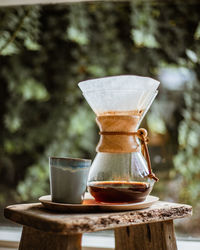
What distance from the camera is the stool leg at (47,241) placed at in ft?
2.14

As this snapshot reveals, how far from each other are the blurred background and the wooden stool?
49 cm

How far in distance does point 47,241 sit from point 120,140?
28 cm

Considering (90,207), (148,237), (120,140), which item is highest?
(120,140)

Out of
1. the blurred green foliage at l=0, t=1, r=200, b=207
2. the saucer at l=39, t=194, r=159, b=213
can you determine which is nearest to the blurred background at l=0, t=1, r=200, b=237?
the blurred green foliage at l=0, t=1, r=200, b=207

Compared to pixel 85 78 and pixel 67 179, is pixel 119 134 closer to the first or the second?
pixel 67 179

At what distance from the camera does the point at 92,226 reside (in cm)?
63

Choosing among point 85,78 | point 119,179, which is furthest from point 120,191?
point 85,78

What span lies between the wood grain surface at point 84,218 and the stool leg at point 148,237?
0.18 feet

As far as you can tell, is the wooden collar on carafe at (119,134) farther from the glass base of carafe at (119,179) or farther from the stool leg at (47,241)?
the stool leg at (47,241)

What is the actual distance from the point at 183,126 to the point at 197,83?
19 cm

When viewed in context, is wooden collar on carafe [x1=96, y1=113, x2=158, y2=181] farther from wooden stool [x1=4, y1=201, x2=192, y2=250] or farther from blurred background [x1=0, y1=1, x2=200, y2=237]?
blurred background [x1=0, y1=1, x2=200, y2=237]

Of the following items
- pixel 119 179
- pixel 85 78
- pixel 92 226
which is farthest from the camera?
pixel 85 78

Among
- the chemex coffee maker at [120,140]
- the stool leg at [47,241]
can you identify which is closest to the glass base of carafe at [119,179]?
the chemex coffee maker at [120,140]

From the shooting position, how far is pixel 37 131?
Result: 4.60 feet
